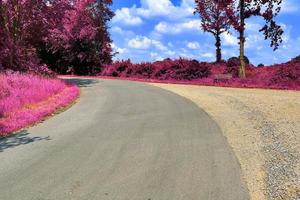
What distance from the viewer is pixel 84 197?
710cm

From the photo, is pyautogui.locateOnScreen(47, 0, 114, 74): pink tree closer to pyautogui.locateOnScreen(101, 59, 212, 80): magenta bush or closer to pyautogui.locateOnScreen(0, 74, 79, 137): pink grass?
pyautogui.locateOnScreen(101, 59, 212, 80): magenta bush

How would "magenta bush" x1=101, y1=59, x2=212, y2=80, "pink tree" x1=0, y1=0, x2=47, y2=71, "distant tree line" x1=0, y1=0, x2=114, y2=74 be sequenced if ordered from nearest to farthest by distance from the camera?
"pink tree" x1=0, y1=0, x2=47, y2=71 < "distant tree line" x1=0, y1=0, x2=114, y2=74 < "magenta bush" x1=101, y1=59, x2=212, y2=80

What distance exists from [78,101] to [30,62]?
8252 mm

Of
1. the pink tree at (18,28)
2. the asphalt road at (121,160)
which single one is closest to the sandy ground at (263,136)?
the asphalt road at (121,160)

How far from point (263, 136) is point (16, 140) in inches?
218

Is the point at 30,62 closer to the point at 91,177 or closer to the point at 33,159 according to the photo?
the point at 33,159

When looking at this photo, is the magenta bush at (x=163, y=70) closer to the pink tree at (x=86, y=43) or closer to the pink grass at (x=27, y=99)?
the pink tree at (x=86, y=43)

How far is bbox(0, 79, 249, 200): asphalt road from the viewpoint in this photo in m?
7.37

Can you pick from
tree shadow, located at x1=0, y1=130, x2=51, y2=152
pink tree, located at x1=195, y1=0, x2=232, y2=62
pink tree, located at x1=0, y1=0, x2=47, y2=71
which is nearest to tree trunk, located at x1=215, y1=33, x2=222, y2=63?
pink tree, located at x1=195, y1=0, x2=232, y2=62

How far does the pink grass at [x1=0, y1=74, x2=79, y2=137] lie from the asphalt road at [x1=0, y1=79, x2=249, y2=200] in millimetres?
587

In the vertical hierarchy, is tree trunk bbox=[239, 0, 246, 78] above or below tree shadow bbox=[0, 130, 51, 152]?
above

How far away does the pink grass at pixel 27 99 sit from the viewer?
45.1 feet

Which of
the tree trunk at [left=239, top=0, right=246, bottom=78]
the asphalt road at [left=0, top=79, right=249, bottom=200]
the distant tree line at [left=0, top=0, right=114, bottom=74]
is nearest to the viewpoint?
the asphalt road at [left=0, top=79, right=249, bottom=200]

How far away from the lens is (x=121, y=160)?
908 centimetres
